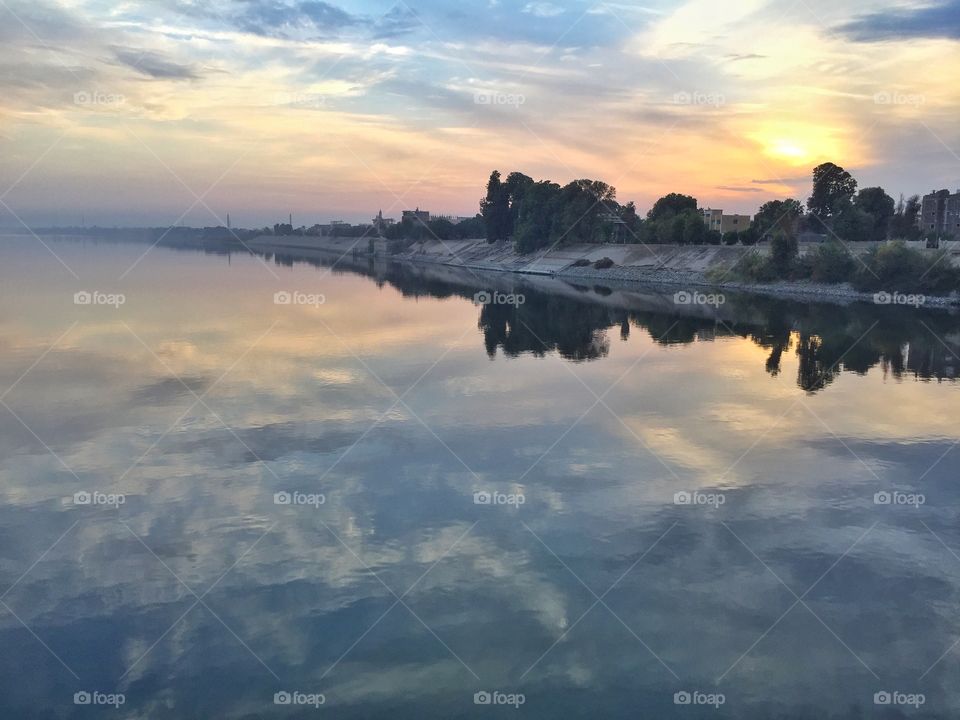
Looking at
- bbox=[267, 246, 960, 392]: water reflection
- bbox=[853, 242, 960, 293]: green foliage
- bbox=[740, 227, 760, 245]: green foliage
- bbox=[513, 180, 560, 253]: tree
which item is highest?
bbox=[513, 180, 560, 253]: tree

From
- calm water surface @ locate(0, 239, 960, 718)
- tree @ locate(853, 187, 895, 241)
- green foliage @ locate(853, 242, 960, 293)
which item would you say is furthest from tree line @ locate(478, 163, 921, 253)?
calm water surface @ locate(0, 239, 960, 718)

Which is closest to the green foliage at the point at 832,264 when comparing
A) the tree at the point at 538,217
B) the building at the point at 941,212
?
the tree at the point at 538,217

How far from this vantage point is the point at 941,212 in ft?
397

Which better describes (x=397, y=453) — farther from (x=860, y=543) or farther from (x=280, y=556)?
(x=860, y=543)

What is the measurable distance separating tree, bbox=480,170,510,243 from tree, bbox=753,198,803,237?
48.2 m

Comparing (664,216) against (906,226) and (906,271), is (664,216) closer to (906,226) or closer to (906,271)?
(906,226)

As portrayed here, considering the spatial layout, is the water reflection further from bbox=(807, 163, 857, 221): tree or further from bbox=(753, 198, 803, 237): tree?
bbox=(807, 163, 857, 221): tree

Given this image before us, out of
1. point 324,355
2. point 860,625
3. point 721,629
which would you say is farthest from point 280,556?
point 324,355

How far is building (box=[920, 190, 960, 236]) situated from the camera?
117 m

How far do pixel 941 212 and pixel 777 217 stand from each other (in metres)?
44.0

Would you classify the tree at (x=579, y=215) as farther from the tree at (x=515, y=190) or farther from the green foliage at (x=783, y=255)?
the green foliage at (x=783, y=255)

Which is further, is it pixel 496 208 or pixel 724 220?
pixel 724 220

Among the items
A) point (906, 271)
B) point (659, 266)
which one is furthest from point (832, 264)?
point (659, 266)

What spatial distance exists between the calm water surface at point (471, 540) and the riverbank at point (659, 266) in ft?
145
